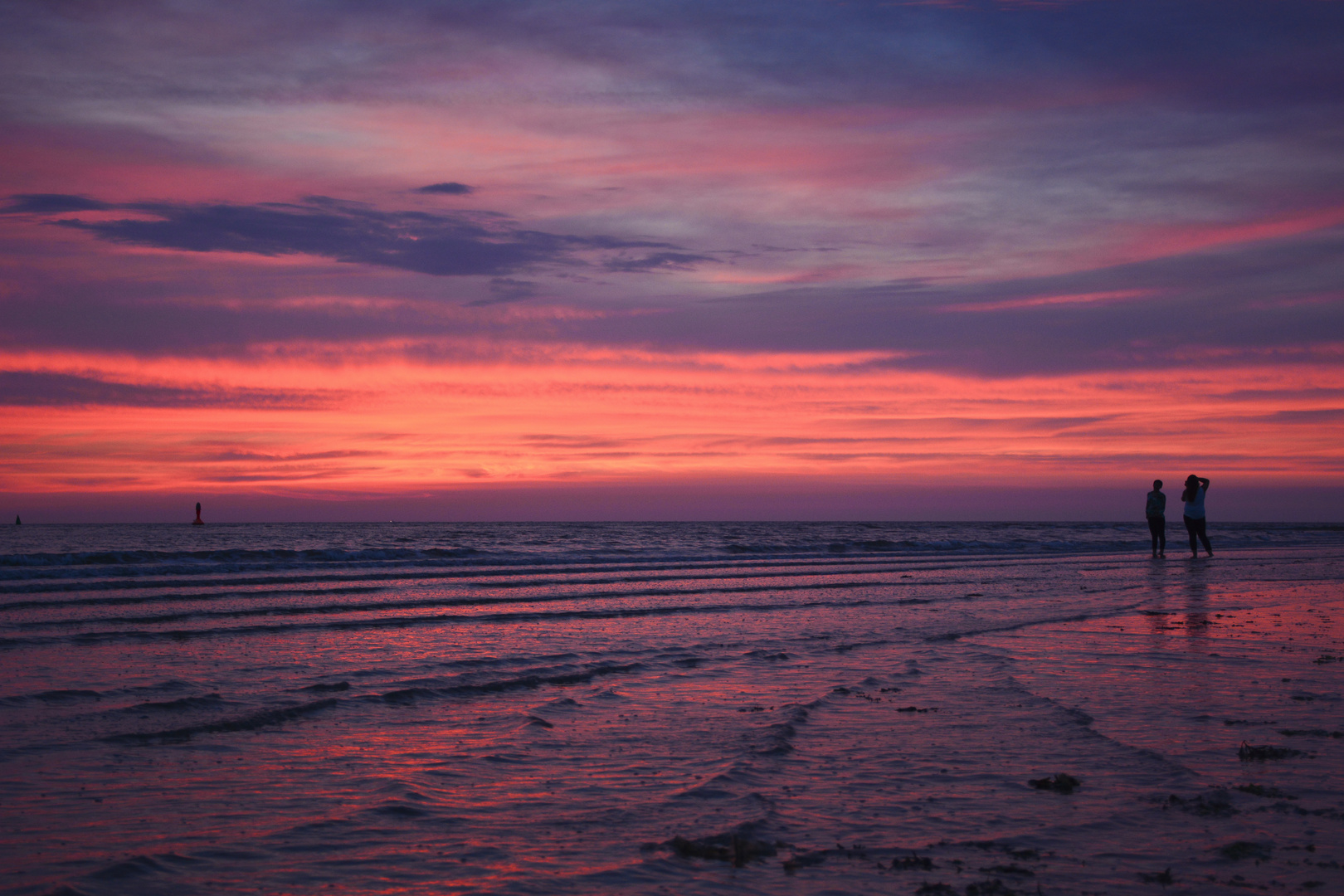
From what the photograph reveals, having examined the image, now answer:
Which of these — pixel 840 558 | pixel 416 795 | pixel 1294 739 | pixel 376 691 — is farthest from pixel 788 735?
pixel 840 558

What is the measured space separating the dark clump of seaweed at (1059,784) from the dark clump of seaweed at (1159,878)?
120cm

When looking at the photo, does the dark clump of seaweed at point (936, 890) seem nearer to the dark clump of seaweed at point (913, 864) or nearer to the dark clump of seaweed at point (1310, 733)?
the dark clump of seaweed at point (913, 864)

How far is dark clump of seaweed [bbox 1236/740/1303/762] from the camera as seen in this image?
5.88 m

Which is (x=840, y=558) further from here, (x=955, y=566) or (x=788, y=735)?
(x=788, y=735)

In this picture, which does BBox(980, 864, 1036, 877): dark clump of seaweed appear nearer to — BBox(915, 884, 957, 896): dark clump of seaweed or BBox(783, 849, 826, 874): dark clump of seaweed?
BBox(915, 884, 957, 896): dark clump of seaweed

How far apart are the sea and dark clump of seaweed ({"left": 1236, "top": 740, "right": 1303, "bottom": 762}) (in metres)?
0.03

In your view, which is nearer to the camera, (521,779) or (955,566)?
(521,779)

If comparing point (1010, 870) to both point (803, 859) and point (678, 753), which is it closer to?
point (803, 859)

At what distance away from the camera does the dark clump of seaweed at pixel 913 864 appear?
4.23 m

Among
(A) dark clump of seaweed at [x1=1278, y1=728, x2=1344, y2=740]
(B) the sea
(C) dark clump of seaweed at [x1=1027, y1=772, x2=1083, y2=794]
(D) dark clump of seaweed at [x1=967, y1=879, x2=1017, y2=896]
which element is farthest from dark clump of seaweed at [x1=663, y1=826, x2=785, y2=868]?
(A) dark clump of seaweed at [x1=1278, y1=728, x2=1344, y2=740]

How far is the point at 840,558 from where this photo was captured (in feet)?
120

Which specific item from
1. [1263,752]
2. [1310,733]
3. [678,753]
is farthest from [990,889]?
[1310,733]

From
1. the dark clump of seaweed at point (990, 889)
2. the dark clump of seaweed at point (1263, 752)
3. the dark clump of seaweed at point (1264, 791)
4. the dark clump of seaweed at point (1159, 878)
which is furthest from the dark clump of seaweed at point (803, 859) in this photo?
the dark clump of seaweed at point (1263, 752)

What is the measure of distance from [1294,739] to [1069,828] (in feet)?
9.32
